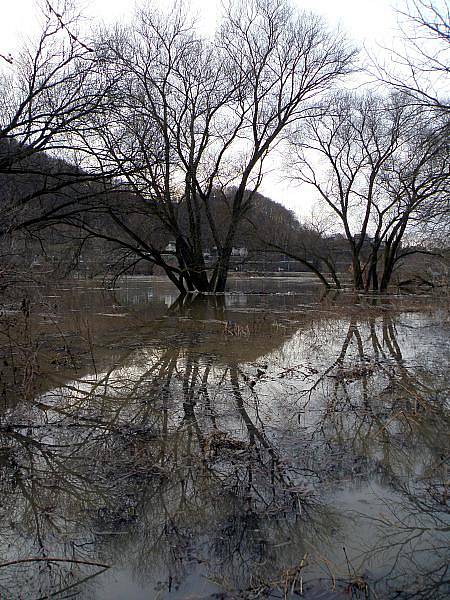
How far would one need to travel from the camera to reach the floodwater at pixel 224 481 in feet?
8.91

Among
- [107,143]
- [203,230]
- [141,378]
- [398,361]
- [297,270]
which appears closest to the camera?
[141,378]

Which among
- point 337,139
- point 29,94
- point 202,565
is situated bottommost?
point 202,565

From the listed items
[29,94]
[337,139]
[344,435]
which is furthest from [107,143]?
[337,139]

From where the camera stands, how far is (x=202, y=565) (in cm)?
276

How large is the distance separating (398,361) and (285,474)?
4.99m

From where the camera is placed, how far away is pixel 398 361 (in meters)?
8.27

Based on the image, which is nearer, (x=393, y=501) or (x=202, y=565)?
(x=202, y=565)

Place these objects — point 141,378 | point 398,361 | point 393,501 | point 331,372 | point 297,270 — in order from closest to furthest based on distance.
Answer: point 393,501 < point 141,378 < point 331,372 < point 398,361 < point 297,270

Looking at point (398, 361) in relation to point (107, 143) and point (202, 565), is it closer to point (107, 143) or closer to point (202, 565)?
point (202, 565)

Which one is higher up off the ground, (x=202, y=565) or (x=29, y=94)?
(x=29, y=94)

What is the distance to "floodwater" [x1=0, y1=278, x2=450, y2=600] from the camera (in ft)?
8.91

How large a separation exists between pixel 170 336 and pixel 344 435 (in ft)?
21.7

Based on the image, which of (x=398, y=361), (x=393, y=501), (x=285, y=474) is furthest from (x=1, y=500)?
(x=398, y=361)

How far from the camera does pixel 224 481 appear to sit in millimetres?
3695
